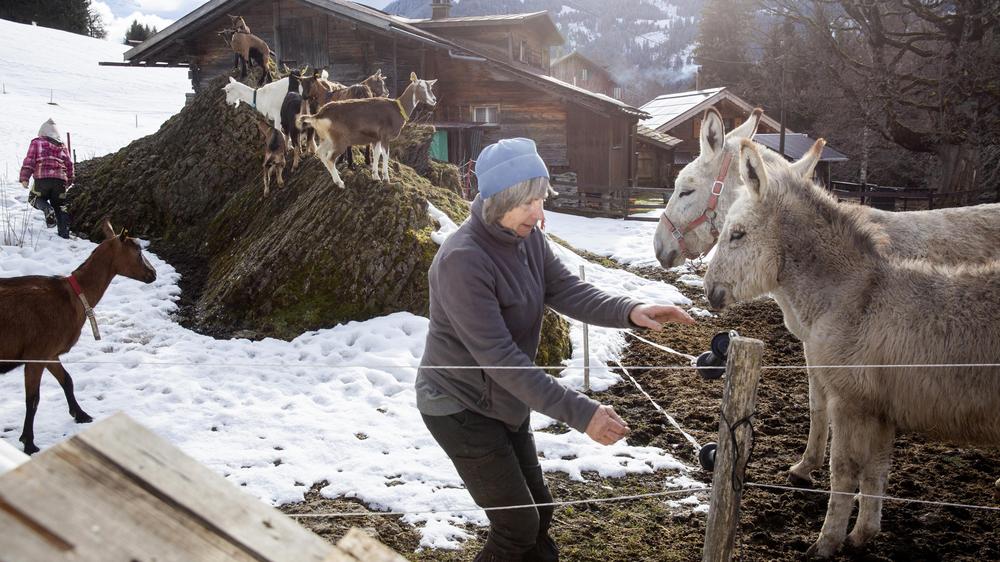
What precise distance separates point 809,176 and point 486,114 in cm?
1959

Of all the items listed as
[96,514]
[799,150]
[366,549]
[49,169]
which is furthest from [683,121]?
[96,514]

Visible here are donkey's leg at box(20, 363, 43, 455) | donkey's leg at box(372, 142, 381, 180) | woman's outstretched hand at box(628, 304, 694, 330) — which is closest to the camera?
woman's outstretched hand at box(628, 304, 694, 330)

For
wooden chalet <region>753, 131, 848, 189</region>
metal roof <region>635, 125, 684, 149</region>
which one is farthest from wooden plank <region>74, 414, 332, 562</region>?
wooden chalet <region>753, 131, 848, 189</region>

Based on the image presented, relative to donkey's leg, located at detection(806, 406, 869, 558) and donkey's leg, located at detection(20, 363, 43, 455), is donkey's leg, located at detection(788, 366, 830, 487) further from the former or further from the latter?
donkey's leg, located at detection(20, 363, 43, 455)

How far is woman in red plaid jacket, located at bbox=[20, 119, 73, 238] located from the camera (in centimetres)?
1084

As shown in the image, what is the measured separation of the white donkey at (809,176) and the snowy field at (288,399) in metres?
1.05

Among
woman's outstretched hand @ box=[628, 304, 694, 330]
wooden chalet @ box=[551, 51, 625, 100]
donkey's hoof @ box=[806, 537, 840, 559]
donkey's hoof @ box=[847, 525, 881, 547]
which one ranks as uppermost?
wooden chalet @ box=[551, 51, 625, 100]

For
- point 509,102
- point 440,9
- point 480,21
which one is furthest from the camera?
point 440,9

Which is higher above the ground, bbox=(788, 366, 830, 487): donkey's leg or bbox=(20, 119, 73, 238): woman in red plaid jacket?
bbox=(20, 119, 73, 238): woman in red plaid jacket

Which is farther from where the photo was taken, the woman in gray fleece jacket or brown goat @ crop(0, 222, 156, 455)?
brown goat @ crop(0, 222, 156, 455)

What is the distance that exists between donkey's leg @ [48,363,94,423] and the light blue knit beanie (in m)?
4.60

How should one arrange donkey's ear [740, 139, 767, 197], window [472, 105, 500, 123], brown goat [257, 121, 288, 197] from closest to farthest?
donkey's ear [740, 139, 767, 197] < brown goat [257, 121, 288, 197] < window [472, 105, 500, 123]

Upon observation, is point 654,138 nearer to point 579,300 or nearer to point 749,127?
point 749,127

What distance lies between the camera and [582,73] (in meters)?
60.1
